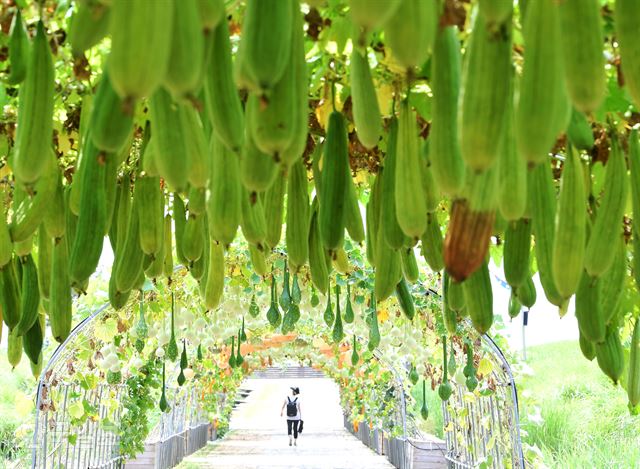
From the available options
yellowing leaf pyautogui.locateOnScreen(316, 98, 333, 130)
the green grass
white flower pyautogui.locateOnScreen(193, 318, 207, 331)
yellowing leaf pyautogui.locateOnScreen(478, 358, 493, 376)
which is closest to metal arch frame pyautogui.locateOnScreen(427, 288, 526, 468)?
yellowing leaf pyautogui.locateOnScreen(478, 358, 493, 376)

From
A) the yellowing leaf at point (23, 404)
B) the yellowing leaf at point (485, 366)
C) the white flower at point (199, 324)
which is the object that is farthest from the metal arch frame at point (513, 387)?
the yellowing leaf at point (23, 404)

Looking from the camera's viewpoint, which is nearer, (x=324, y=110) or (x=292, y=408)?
(x=324, y=110)

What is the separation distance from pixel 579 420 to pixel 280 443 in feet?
45.8

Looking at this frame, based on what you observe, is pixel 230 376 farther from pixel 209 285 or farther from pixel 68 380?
pixel 209 285

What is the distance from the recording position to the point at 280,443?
24016 millimetres

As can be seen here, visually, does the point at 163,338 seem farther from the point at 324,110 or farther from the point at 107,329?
the point at 324,110

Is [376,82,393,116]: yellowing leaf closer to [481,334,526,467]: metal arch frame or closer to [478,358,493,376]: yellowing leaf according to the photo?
[481,334,526,467]: metal arch frame

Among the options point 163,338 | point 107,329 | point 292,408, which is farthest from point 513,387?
point 292,408

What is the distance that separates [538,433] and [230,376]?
9763mm

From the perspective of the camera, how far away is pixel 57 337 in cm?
163

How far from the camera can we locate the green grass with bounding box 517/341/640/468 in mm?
8664

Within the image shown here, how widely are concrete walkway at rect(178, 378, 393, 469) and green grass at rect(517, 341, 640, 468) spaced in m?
4.40

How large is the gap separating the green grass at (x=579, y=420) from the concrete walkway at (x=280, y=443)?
4.40 m

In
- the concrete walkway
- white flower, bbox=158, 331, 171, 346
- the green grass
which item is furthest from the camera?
the concrete walkway
